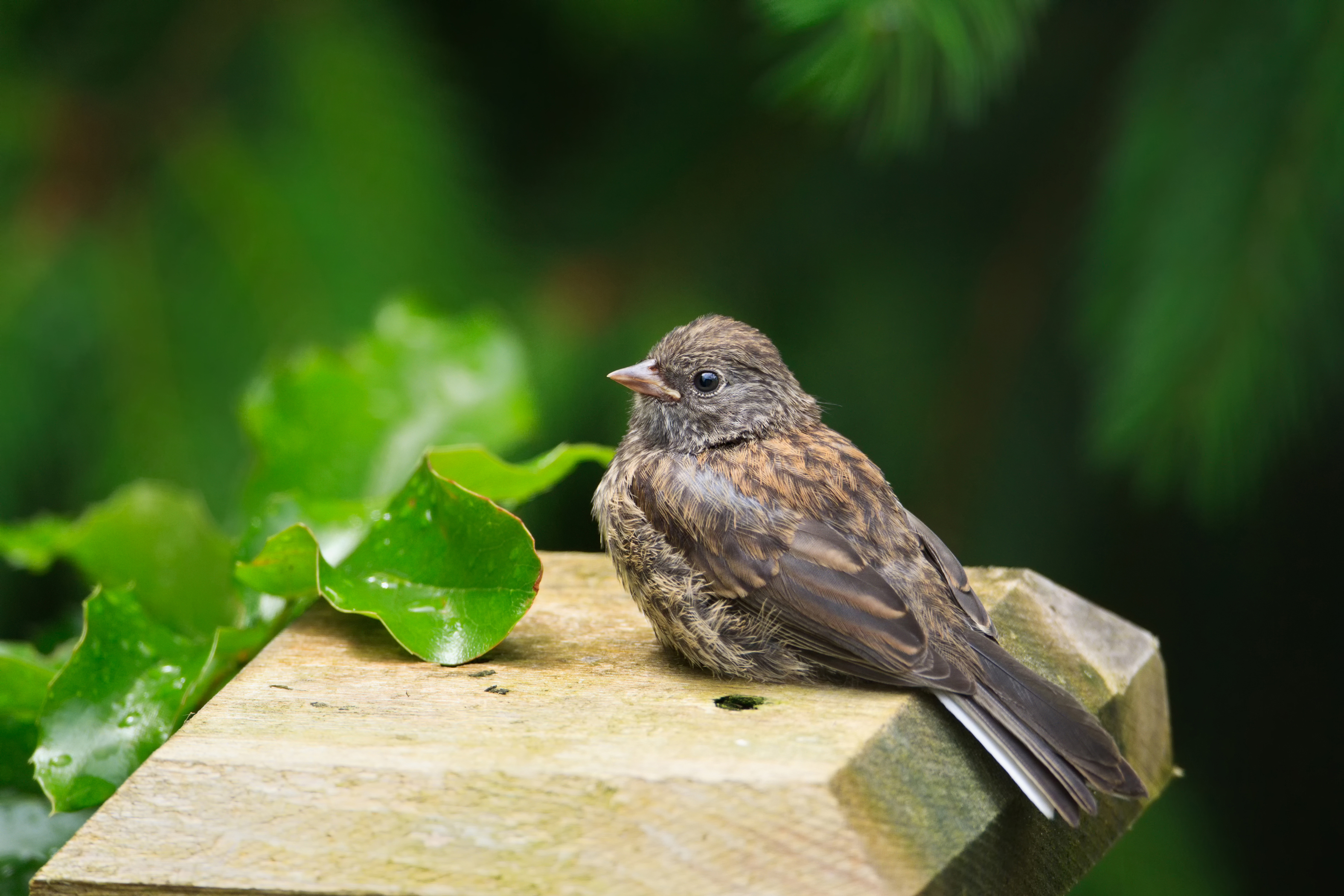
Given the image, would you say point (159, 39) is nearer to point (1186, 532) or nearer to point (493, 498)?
point (493, 498)

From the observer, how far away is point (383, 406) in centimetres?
233

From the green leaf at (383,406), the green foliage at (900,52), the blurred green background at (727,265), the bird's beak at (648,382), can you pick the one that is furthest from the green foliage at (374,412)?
the green foliage at (900,52)

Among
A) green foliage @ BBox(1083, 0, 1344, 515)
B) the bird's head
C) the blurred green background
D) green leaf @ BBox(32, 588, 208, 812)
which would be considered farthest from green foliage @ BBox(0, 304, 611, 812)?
green foliage @ BBox(1083, 0, 1344, 515)

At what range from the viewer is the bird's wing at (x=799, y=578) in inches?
65.0

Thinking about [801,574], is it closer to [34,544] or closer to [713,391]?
[713,391]

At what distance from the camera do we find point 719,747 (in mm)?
1426

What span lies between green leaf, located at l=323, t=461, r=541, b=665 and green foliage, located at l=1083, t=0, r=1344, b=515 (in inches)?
58.3

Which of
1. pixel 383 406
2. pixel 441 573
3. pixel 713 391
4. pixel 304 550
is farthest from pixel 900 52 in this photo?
pixel 304 550

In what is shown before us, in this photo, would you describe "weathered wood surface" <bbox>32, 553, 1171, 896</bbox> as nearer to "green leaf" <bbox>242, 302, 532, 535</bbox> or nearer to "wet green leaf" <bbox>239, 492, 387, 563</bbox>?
"wet green leaf" <bbox>239, 492, 387, 563</bbox>

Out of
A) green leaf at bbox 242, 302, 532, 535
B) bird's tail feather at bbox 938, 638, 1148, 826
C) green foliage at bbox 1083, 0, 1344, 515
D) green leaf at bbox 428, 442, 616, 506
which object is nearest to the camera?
bird's tail feather at bbox 938, 638, 1148, 826

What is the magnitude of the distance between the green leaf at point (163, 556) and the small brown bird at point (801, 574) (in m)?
0.65

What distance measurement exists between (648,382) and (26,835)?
113cm

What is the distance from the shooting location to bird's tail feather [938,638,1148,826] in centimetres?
150

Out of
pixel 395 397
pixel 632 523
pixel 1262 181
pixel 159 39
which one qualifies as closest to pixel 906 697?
pixel 632 523
